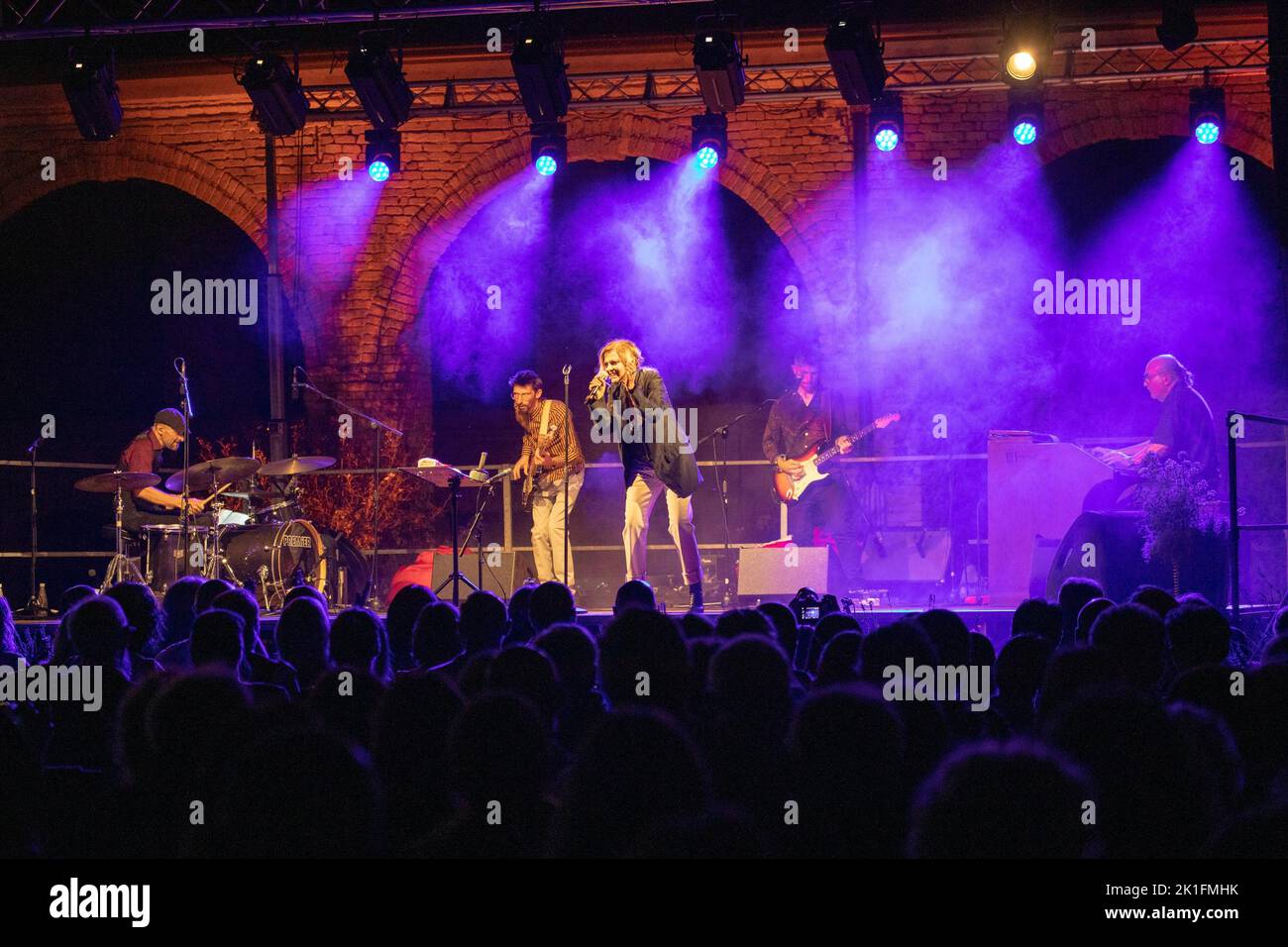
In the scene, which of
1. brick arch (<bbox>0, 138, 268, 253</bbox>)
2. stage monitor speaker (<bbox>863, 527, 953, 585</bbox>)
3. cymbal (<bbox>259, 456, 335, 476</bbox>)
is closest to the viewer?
cymbal (<bbox>259, 456, 335, 476</bbox>)

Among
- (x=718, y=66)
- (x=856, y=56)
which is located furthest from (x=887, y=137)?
(x=718, y=66)

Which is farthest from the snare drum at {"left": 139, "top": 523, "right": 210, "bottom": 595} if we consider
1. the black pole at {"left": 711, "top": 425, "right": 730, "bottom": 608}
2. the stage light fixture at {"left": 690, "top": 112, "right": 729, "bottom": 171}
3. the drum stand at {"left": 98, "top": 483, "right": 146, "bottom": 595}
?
the stage light fixture at {"left": 690, "top": 112, "right": 729, "bottom": 171}

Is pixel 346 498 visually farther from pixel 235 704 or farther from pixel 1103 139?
pixel 235 704

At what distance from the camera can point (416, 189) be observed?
13172 millimetres

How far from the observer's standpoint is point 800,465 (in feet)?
37.9

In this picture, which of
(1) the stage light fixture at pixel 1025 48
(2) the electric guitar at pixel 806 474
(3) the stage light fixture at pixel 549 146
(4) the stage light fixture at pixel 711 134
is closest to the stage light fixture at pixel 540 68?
(3) the stage light fixture at pixel 549 146

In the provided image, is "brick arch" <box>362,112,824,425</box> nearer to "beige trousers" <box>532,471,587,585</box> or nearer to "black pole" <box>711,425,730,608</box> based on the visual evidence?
"black pole" <box>711,425,730,608</box>

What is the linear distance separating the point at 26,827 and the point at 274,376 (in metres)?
10.5

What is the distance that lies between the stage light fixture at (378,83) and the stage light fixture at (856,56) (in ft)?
11.1

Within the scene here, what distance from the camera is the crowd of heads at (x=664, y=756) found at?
2.07 metres

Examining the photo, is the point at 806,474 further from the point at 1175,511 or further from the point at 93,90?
the point at 93,90

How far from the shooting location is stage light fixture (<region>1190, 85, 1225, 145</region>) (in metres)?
11.1

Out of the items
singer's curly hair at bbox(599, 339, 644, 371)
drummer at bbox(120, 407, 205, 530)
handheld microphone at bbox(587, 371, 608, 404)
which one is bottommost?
drummer at bbox(120, 407, 205, 530)

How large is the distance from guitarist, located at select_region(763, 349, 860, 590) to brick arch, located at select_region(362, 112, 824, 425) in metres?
1.61
